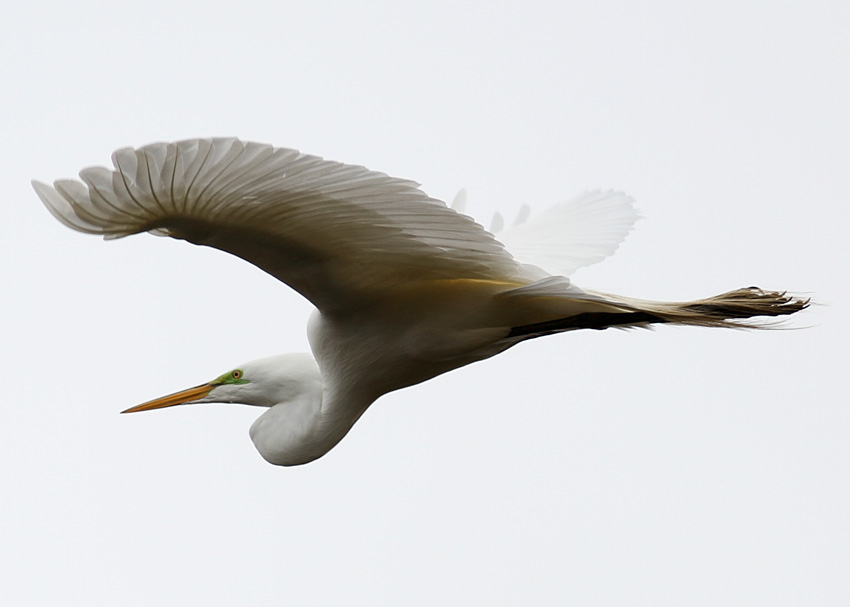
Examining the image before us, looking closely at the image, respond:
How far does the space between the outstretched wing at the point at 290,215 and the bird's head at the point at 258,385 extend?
0.71 metres

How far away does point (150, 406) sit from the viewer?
5660mm

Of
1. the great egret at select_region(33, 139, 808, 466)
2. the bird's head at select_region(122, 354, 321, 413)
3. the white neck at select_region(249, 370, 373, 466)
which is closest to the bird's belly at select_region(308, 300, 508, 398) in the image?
the great egret at select_region(33, 139, 808, 466)

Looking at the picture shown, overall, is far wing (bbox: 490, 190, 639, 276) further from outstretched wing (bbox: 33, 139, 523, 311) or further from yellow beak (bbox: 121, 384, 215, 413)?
yellow beak (bbox: 121, 384, 215, 413)

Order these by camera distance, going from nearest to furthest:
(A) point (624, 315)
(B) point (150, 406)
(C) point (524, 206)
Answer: (A) point (624, 315) < (B) point (150, 406) < (C) point (524, 206)

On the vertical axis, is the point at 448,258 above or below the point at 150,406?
above

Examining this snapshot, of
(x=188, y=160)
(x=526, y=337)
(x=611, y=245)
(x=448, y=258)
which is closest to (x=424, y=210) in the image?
(x=448, y=258)

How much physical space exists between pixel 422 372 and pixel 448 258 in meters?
0.87

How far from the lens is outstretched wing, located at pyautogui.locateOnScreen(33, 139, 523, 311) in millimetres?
3412

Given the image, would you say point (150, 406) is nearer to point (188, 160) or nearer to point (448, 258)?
point (448, 258)

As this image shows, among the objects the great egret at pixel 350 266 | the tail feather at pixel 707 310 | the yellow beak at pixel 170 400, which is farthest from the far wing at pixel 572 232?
the yellow beak at pixel 170 400

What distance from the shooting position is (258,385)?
5352 mm

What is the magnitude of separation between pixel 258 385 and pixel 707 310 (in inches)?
80.2

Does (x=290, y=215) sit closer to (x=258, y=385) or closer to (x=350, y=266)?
(x=350, y=266)

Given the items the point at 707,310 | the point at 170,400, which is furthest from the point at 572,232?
the point at 170,400
